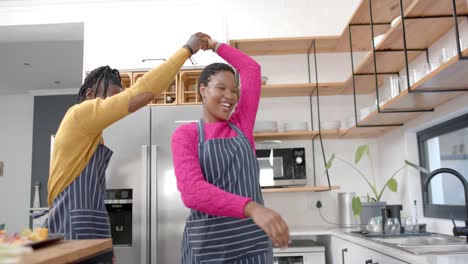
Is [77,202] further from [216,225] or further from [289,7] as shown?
[289,7]

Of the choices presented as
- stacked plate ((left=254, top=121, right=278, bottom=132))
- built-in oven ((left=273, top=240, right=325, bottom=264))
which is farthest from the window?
stacked plate ((left=254, top=121, right=278, bottom=132))

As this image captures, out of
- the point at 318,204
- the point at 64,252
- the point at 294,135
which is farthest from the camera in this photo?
the point at 318,204

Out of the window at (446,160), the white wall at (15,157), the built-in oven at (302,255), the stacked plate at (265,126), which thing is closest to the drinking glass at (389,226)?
the window at (446,160)

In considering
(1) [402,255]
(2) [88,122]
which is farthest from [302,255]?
(2) [88,122]

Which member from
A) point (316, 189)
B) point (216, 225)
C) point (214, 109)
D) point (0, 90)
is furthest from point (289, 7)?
point (0, 90)

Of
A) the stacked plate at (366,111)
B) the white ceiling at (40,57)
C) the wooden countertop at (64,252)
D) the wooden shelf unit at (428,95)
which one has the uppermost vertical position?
the white ceiling at (40,57)

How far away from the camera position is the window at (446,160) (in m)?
2.23

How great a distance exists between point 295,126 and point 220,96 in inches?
71.8

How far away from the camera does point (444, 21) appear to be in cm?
202

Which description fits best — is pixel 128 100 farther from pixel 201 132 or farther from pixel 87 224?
pixel 87 224

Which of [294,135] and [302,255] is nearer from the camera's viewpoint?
[302,255]

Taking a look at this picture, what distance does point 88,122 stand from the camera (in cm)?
136

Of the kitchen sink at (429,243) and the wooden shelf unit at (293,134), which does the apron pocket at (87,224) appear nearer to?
the kitchen sink at (429,243)

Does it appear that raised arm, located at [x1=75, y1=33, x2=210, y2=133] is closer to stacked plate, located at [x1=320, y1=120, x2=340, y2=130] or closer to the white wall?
stacked plate, located at [x1=320, y1=120, x2=340, y2=130]
